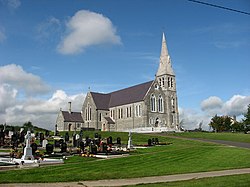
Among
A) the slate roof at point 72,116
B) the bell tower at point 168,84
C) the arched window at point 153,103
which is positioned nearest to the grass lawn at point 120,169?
the arched window at point 153,103

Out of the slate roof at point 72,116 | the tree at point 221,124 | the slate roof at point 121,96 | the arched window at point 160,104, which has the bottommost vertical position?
the tree at point 221,124

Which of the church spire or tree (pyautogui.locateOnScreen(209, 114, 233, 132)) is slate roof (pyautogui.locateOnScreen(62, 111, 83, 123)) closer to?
the church spire

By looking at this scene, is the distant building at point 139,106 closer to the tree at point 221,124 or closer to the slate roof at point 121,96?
the slate roof at point 121,96

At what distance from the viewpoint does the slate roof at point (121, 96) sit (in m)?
74.1

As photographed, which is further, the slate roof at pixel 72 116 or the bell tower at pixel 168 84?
the slate roof at pixel 72 116

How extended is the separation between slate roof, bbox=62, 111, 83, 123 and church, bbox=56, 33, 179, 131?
77 cm

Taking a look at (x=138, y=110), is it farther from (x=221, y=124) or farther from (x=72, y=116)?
(x=221, y=124)

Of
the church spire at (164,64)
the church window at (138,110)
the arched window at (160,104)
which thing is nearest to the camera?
the church window at (138,110)

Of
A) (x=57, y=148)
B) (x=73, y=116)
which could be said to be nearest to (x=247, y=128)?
(x=73, y=116)

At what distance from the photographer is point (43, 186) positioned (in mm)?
11125

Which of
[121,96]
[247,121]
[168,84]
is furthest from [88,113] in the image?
[247,121]

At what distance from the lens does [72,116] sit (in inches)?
3314

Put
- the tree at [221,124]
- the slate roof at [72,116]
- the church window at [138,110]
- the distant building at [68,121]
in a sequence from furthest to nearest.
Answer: the tree at [221,124] < the slate roof at [72,116] < the distant building at [68,121] < the church window at [138,110]

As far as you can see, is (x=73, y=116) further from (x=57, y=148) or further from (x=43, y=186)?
(x=43, y=186)
